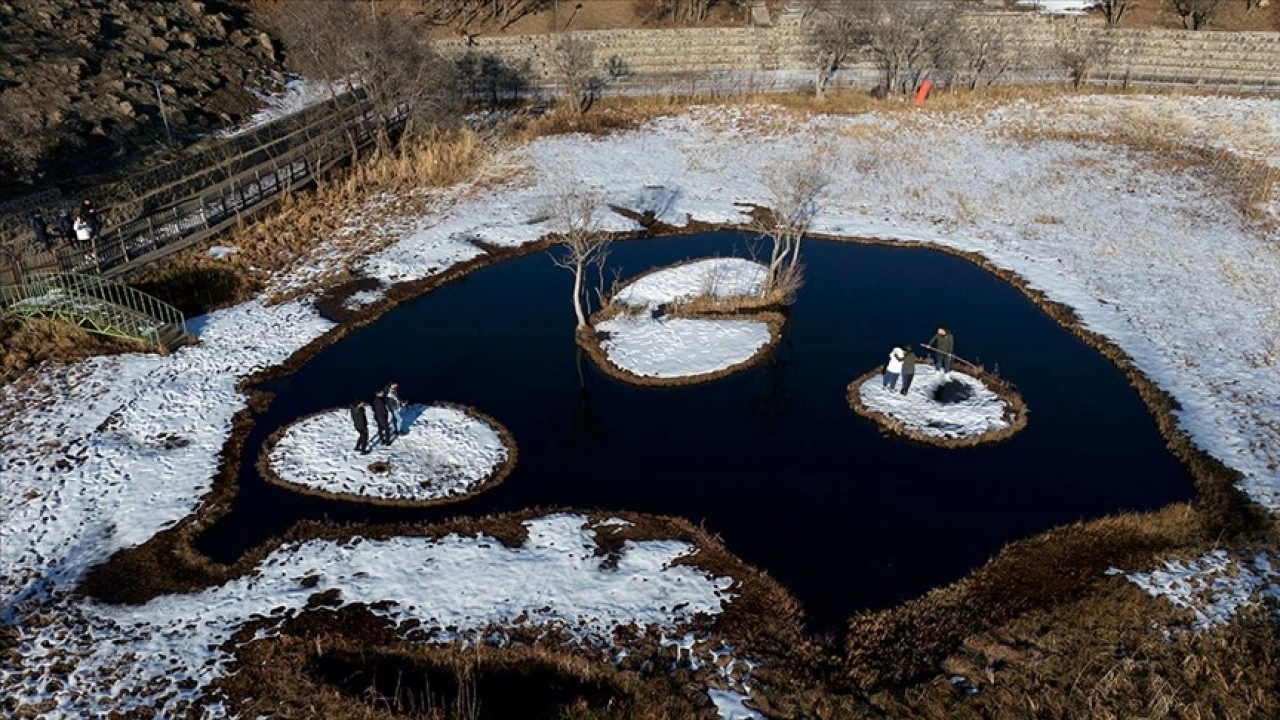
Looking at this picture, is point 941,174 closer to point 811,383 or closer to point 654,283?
point 654,283

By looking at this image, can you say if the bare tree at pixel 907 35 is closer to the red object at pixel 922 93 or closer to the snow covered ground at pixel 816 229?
the red object at pixel 922 93

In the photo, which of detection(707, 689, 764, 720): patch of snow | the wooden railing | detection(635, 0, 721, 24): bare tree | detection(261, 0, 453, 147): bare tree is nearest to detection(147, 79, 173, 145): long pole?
the wooden railing

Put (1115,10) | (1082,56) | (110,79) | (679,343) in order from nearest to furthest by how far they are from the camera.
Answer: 1. (679,343)
2. (110,79)
3. (1082,56)
4. (1115,10)


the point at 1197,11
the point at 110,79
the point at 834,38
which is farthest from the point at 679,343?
the point at 1197,11

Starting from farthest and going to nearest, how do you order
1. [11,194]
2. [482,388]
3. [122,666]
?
[11,194]
[482,388]
[122,666]

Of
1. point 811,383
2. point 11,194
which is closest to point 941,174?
point 811,383

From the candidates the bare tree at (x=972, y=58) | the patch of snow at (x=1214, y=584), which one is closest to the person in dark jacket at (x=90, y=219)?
the patch of snow at (x=1214, y=584)

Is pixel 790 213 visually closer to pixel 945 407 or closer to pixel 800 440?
pixel 945 407
